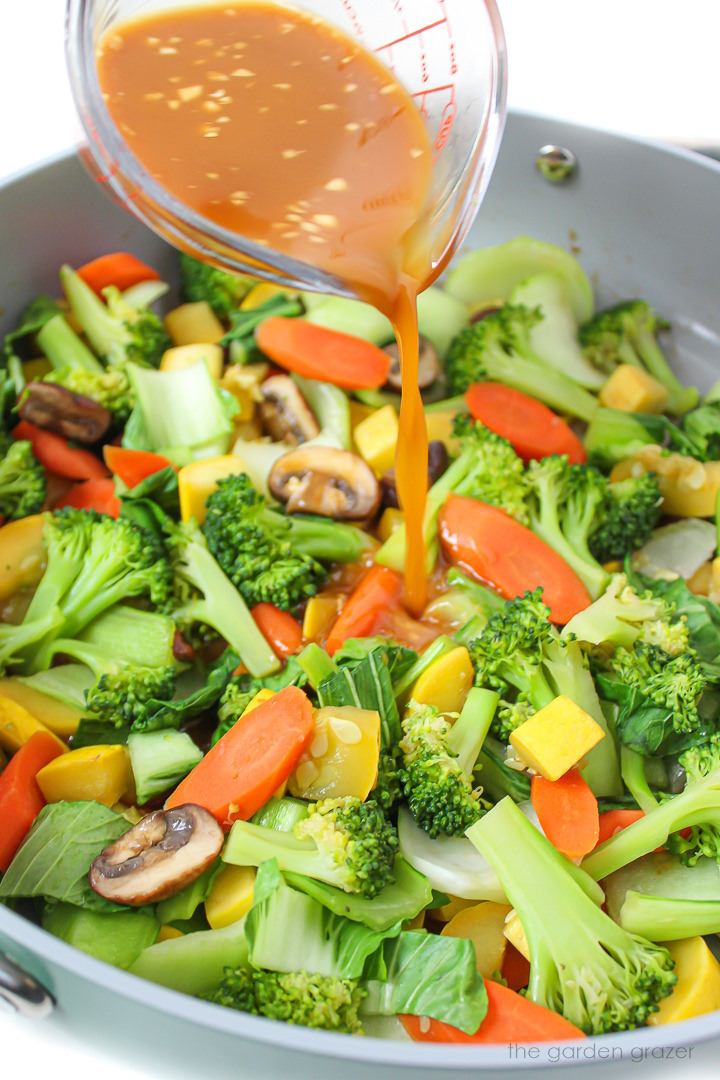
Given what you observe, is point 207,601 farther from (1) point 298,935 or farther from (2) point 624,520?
(2) point 624,520

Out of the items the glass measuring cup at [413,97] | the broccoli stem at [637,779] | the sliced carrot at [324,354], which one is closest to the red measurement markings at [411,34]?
the glass measuring cup at [413,97]

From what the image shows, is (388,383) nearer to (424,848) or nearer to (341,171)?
(341,171)

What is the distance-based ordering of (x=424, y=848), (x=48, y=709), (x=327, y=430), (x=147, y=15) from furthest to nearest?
1. (x=327, y=430)
2. (x=48, y=709)
3. (x=424, y=848)
4. (x=147, y=15)

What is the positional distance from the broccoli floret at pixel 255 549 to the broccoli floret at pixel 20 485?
49 centimetres

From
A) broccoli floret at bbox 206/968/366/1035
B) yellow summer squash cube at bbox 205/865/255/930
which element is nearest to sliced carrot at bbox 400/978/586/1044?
broccoli floret at bbox 206/968/366/1035

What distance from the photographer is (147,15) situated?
169 cm

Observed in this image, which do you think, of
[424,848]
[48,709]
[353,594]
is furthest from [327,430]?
[424,848]

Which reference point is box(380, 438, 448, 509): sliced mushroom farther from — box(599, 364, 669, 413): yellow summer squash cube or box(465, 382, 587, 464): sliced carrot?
box(599, 364, 669, 413): yellow summer squash cube

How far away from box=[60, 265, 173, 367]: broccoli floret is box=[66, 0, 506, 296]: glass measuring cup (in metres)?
0.78

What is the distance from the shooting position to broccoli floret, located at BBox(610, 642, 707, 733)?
1.96 metres

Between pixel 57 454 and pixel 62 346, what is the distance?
360 millimetres

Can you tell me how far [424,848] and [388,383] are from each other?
1426 millimetres

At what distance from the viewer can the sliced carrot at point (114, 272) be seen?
9.34ft

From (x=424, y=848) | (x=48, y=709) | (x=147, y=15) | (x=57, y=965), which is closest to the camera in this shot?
(x=57, y=965)
